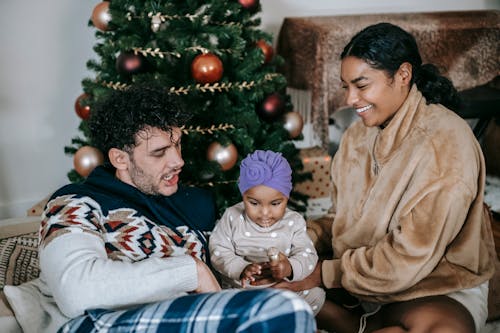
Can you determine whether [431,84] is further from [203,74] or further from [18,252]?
[18,252]

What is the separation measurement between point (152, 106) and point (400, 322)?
1.08 m

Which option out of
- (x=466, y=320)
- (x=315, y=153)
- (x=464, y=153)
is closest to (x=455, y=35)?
(x=315, y=153)

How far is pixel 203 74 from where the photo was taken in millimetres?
2533

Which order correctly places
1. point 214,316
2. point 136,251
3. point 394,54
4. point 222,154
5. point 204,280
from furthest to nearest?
point 222,154 → point 394,54 → point 136,251 → point 204,280 → point 214,316

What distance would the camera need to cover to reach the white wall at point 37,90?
10.8ft

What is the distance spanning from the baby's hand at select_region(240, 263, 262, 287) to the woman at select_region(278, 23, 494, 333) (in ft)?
0.50

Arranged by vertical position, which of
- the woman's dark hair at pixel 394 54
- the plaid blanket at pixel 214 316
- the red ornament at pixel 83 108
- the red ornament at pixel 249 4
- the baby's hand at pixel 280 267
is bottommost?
the baby's hand at pixel 280 267

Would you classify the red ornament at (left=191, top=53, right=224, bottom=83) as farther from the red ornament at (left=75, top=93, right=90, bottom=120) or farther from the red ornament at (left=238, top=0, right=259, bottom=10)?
the red ornament at (left=75, top=93, right=90, bottom=120)

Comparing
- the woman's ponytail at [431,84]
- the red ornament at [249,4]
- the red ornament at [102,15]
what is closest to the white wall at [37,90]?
the red ornament at [102,15]

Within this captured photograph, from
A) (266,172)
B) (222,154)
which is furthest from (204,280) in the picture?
(222,154)

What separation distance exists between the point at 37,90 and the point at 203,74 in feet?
4.72

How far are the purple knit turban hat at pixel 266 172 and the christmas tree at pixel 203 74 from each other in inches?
31.0

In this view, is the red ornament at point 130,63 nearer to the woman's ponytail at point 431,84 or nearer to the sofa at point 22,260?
the sofa at point 22,260

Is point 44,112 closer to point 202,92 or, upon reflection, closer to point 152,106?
point 202,92
